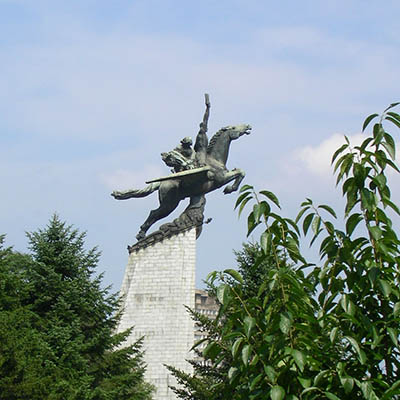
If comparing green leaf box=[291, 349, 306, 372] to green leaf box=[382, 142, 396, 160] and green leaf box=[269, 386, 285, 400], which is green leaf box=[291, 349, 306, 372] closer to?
green leaf box=[269, 386, 285, 400]

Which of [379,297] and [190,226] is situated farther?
[190,226]

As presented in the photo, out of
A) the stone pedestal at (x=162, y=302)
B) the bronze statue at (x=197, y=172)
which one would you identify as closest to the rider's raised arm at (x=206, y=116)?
the bronze statue at (x=197, y=172)

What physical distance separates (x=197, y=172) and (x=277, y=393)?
74.4 feet


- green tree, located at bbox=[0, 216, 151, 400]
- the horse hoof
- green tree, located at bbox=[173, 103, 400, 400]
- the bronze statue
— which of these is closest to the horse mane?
the bronze statue

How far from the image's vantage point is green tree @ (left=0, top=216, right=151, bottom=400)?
19.6 meters

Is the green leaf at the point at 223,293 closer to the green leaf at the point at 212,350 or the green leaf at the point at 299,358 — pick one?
the green leaf at the point at 212,350

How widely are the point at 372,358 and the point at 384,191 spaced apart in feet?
4.63

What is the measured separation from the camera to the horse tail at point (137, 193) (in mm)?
29797

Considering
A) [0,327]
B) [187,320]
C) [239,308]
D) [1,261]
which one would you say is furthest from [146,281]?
[239,308]

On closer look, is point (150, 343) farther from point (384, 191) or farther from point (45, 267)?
point (384, 191)

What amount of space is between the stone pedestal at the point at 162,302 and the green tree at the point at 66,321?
467 centimetres

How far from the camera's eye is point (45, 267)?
70.7ft

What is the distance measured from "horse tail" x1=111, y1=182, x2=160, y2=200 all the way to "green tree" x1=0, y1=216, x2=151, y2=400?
7.67 meters

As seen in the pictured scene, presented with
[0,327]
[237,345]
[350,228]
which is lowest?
[237,345]
